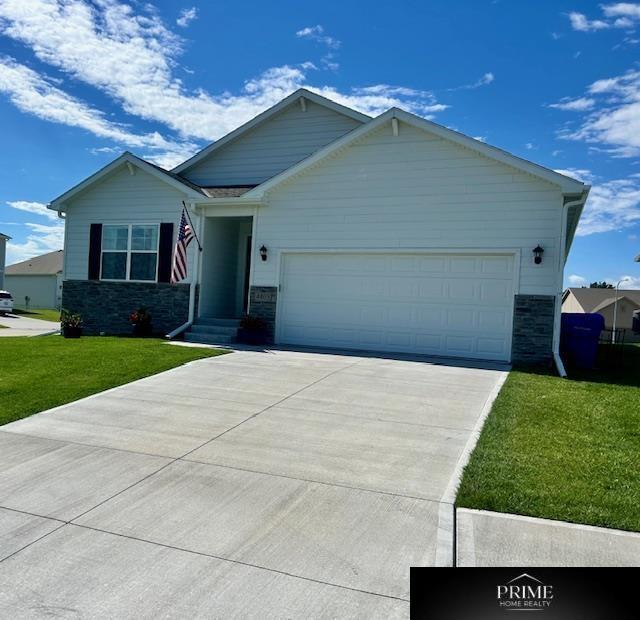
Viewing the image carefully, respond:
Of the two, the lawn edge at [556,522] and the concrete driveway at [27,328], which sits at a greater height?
the lawn edge at [556,522]

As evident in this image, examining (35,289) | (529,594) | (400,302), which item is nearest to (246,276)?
(400,302)

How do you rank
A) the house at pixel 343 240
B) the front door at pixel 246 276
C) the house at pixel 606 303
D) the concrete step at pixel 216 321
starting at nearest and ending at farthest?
the house at pixel 343 240, the concrete step at pixel 216 321, the front door at pixel 246 276, the house at pixel 606 303

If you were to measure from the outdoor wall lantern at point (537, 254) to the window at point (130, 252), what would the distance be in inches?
375

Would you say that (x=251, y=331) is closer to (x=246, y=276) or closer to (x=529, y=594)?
(x=246, y=276)

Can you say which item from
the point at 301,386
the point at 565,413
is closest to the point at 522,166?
the point at 565,413

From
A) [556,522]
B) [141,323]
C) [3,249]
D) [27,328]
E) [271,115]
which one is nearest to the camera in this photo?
[556,522]

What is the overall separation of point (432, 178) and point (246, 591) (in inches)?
395

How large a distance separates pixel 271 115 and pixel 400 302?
24.6 ft

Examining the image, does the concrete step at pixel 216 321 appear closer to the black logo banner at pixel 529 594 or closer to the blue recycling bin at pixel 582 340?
the blue recycling bin at pixel 582 340

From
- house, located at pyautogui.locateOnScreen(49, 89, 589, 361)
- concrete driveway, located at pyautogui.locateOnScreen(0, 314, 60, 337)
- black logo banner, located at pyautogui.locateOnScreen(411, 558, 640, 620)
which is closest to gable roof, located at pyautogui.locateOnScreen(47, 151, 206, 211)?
house, located at pyautogui.locateOnScreen(49, 89, 589, 361)

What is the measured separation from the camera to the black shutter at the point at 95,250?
14.9 meters

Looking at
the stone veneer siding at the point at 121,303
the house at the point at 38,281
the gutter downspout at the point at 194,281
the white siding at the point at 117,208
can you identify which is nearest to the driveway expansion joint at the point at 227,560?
the gutter downspout at the point at 194,281

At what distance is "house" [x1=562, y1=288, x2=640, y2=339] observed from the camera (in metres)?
43.9

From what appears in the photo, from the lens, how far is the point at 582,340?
10.9 m
